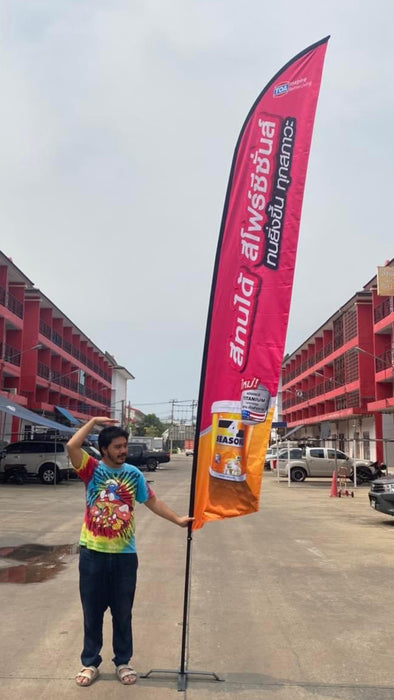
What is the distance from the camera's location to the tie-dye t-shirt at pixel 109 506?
12.4 ft

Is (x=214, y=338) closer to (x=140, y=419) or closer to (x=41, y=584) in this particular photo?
(x=41, y=584)

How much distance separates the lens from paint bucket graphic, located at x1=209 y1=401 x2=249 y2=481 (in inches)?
162

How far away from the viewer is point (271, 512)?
15.2m

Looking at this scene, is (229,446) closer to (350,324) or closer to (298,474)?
(298,474)

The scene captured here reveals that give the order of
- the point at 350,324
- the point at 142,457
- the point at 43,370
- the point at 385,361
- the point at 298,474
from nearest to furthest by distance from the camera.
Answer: the point at 298,474, the point at 385,361, the point at 142,457, the point at 350,324, the point at 43,370

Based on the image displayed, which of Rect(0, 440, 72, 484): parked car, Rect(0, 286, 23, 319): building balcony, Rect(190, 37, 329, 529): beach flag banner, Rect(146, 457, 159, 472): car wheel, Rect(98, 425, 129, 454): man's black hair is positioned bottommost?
Rect(146, 457, 159, 472): car wheel

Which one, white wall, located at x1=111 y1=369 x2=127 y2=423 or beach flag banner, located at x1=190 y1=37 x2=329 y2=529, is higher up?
white wall, located at x1=111 y1=369 x2=127 y2=423

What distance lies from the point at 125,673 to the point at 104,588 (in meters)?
0.59

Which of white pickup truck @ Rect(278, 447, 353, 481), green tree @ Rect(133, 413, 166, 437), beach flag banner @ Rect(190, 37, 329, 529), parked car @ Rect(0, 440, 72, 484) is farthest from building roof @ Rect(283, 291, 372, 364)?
green tree @ Rect(133, 413, 166, 437)

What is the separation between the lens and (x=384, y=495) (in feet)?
39.6

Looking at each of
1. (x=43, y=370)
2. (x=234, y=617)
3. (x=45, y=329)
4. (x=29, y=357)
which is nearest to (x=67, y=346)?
(x=45, y=329)

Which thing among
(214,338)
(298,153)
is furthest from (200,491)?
(298,153)

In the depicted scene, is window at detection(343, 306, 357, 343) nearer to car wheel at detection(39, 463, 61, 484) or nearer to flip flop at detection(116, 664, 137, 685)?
car wheel at detection(39, 463, 61, 484)

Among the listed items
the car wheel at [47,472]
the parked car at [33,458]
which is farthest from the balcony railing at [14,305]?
the car wheel at [47,472]
